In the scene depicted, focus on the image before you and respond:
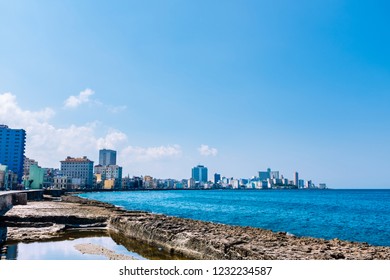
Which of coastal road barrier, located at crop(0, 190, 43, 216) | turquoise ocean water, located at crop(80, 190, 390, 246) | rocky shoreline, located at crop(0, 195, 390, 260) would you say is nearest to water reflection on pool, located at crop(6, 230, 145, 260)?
rocky shoreline, located at crop(0, 195, 390, 260)

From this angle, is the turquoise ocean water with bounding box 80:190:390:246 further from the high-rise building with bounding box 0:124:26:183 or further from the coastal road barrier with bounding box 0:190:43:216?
the high-rise building with bounding box 0:124:26:183

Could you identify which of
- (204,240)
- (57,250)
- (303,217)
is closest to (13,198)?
(57,250)

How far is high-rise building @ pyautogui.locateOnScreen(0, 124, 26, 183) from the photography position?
168 metres

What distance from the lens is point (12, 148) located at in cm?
16975

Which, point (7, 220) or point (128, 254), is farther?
point (7, 220)

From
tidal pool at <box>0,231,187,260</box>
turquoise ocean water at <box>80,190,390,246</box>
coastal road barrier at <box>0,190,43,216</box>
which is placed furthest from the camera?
coastal road barrier at <box>0,190,43,216</box>

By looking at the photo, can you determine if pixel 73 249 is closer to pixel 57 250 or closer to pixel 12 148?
pixel 57 250

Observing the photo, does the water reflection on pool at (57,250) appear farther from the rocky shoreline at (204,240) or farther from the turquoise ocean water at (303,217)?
the turquoise ocean water at (303,217)

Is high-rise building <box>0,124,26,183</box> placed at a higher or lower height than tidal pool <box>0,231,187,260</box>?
higher

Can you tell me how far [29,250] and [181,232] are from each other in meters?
10.3

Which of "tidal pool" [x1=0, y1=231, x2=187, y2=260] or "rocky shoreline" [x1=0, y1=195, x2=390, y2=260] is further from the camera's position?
"tidal pool" [x1=0, y1=231, x2=187, y2=260]
